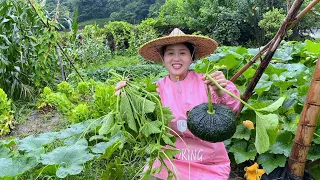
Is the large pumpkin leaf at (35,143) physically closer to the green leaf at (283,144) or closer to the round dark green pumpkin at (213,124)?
the round dark green pumpkin at (213,124)

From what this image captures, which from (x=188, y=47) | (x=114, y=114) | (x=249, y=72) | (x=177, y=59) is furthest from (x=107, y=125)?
(x=249, y=72)

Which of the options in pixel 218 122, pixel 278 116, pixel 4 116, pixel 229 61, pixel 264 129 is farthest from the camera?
pixel 4 116

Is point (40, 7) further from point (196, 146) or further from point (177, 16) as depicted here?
point (177, 16)

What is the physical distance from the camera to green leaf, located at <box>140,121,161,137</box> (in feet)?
4.87

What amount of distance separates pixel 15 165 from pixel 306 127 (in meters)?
1.37

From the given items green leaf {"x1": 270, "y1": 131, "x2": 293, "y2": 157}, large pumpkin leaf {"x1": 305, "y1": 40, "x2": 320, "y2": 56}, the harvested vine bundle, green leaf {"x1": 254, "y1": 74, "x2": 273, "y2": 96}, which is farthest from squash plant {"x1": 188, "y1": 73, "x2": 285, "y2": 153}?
large pumpkin leaf {"x1": 305, "y1": 40, "x2": 320, "y2": 56}

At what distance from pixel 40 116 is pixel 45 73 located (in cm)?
76

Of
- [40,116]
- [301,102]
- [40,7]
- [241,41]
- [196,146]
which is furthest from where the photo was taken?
[241,41]

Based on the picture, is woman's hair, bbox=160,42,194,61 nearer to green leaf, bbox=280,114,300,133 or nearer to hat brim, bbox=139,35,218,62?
hat brim, bbox=139,35,218,62

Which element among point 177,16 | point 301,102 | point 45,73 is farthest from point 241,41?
point 301,102

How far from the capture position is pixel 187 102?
6.31ft

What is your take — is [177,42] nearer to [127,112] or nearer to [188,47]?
[188,47]

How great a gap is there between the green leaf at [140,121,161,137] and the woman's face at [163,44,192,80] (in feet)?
1.56

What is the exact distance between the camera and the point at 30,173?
6.44 feet
